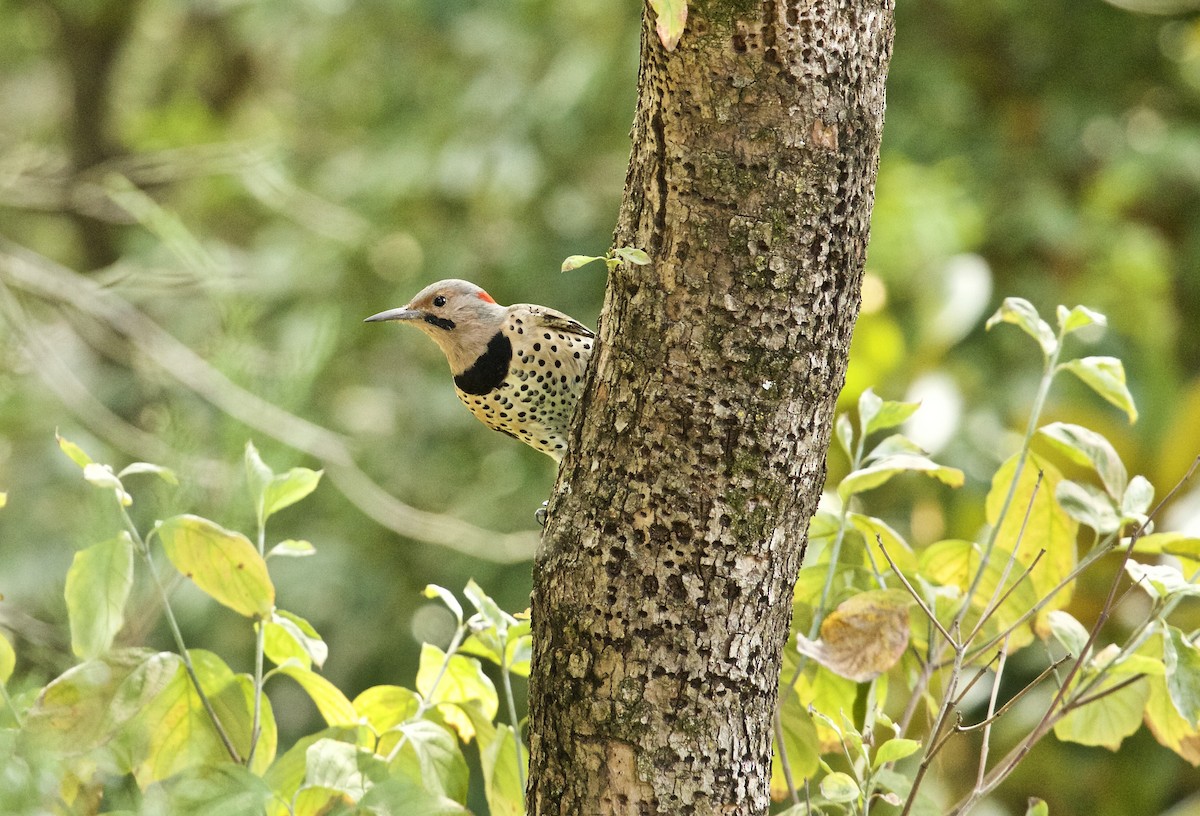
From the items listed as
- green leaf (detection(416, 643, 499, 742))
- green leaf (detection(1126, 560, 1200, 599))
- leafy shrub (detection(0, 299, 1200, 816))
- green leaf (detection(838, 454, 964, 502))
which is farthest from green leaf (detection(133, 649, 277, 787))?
green leaf (detection(1126, 560, 1200, 599))

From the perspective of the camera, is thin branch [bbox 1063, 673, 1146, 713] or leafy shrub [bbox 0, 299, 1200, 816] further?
thin branch [bbox 1063, 673, 1146, 713]

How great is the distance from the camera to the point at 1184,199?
4961 mm

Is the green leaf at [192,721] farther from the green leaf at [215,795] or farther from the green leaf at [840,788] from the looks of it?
the green leaf at [840,788]

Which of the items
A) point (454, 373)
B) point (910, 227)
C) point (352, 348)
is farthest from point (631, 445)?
point (352, 348)

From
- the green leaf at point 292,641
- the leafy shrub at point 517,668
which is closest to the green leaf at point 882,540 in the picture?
the leafy shrub at point 517,668

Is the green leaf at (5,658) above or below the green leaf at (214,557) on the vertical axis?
below

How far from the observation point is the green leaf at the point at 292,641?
1369 mm

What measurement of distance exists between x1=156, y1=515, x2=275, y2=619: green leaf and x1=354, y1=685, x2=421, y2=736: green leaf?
24 centimetres

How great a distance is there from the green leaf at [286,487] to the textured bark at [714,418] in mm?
315

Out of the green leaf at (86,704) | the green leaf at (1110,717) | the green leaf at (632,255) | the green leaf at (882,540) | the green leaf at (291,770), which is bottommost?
the green leaf at (291,770)

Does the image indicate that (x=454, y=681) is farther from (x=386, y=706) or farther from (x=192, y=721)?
(x=192, y=721)

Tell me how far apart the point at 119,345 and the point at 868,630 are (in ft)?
11.7

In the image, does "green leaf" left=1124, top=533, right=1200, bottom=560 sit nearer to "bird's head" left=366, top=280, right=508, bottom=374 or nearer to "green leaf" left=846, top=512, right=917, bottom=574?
"green leaf" left=846, top=512, right=917, bottom=574

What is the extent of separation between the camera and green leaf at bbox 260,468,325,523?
134 centimetres
